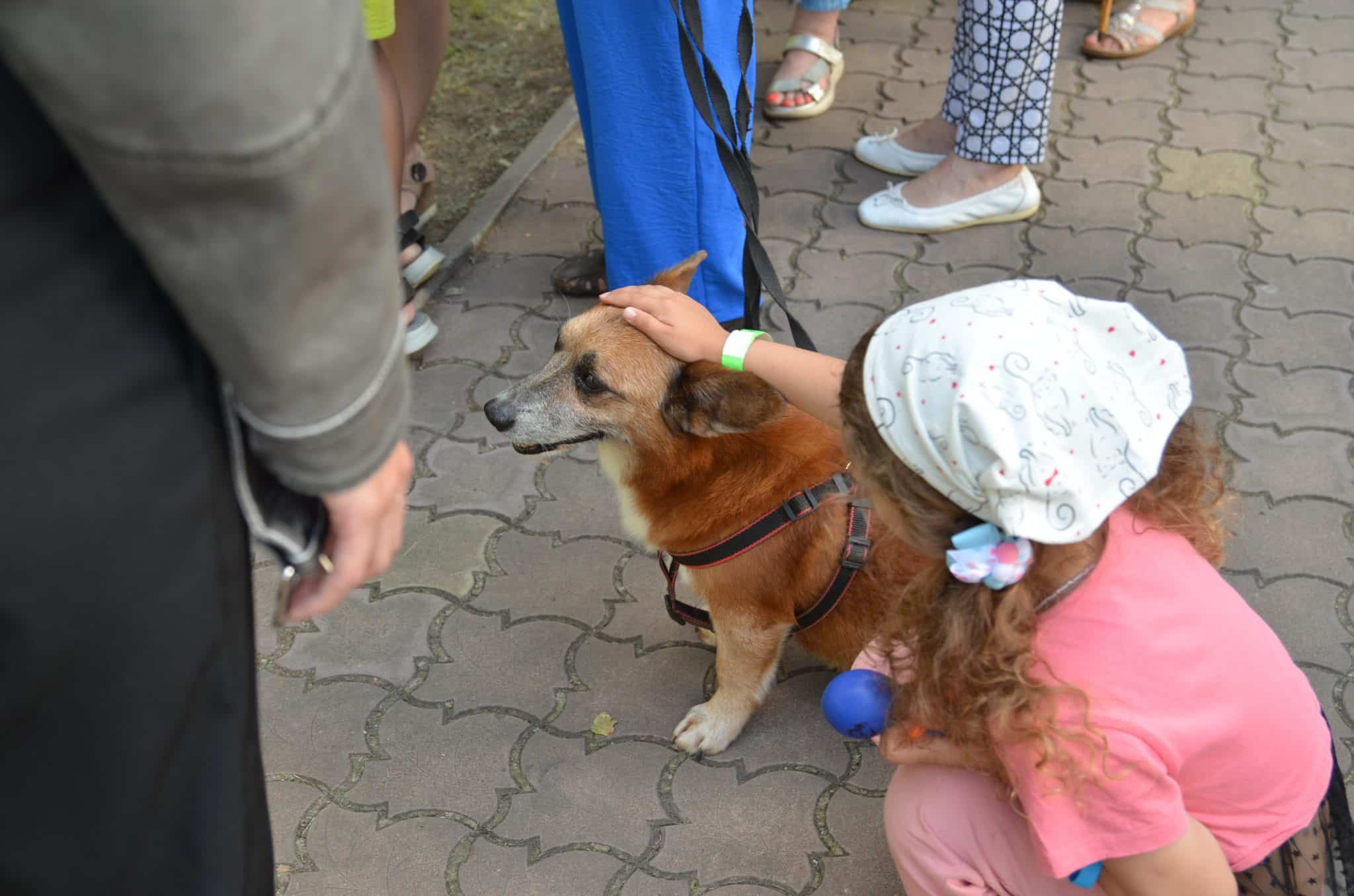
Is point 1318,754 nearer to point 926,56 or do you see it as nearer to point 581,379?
point 581,379

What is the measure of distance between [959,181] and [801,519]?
2635 mm

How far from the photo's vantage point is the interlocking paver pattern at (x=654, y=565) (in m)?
2.48

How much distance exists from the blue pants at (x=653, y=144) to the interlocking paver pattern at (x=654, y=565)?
0.61 m

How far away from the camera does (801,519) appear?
8.11 feet

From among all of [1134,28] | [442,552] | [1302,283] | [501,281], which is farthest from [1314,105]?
[442,552]

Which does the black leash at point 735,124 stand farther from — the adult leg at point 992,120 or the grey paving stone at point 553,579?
the adult leg at point 992,120

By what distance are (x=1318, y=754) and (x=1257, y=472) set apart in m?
1.82

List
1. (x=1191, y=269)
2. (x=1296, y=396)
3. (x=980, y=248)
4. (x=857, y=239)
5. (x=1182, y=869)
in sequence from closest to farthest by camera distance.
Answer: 1. (x=1182, y=869)
2. (x=1296, y=396)
3. (x=1191, y=269)
4. (x=980, y=248)
5. (x=857, y=239)

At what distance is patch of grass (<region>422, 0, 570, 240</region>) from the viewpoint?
5.22 m

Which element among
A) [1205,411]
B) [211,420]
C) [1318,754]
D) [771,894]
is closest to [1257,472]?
[1205,411]

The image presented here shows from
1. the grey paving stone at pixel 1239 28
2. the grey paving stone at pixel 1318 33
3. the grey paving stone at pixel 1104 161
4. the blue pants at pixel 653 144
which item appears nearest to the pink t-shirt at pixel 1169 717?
the blue pants at pixel 653 144

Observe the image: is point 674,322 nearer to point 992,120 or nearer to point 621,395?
point 621,395

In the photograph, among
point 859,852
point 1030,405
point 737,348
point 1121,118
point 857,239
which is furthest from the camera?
point 1121,118

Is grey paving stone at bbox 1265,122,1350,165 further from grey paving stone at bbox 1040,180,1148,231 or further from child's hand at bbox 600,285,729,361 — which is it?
child's hand at bbox 600,285,729,361
